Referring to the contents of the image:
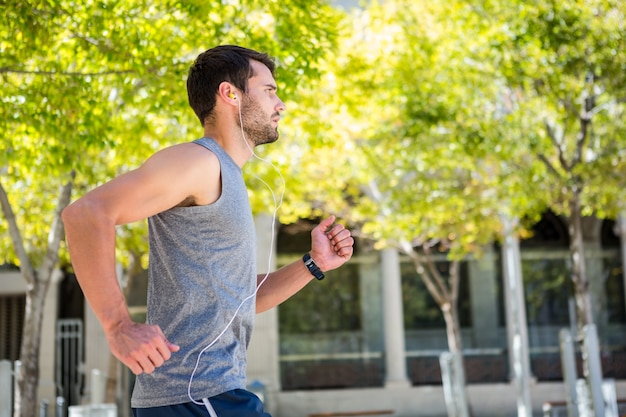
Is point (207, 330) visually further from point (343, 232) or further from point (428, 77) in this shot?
point (428, 77)

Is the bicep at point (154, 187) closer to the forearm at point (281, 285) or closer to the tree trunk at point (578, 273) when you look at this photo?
the forearm at point (281, 285)

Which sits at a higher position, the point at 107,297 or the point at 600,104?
the point at 600,104

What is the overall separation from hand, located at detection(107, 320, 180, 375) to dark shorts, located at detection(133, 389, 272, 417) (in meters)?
0.30

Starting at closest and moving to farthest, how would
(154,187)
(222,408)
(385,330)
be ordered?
(154,187) < (222,408) < (385,330)

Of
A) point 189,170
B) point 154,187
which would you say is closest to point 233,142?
point 189,170

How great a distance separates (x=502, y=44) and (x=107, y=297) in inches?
375

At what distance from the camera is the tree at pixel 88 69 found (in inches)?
274

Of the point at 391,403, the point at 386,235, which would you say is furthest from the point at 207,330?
the point at 391,403

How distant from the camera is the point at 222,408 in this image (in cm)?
211

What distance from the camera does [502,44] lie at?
10680mm

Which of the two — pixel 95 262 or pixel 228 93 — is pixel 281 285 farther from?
pixel 95 262

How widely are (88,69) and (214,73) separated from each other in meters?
5.82

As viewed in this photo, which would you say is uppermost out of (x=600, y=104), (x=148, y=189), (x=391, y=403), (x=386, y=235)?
(x=600, y=104)

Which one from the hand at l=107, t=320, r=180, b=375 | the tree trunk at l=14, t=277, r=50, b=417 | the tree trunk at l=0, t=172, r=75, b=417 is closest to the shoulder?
the hand at l=107, t=320, r=180, b=375
